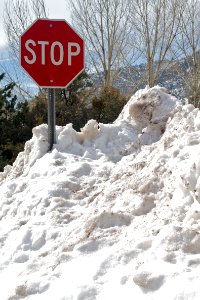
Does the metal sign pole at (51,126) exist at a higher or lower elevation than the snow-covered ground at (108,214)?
higher

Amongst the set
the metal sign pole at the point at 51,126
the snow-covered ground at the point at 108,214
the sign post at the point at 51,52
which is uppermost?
the sign post at the point at 51,52

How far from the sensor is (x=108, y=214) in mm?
3586

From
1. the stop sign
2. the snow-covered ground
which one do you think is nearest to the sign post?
the stop sign

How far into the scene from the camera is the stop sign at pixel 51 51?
17.8ft

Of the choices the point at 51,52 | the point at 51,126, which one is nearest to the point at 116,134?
the point at 51,126

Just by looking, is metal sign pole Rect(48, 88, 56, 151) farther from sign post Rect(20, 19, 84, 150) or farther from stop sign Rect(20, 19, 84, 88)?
stop sign Rect(20, 19, 84, 88)

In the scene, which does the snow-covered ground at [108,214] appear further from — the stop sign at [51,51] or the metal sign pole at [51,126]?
the stop sign at [51,51]

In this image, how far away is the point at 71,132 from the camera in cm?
554

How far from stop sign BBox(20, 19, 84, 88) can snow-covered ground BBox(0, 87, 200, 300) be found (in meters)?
0.71

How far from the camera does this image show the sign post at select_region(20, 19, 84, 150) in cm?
541

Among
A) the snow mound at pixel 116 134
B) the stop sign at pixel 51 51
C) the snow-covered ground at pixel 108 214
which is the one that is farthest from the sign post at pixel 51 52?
the snow-covered ground at pixel 108 214

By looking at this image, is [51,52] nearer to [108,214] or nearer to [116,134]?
[116,134]

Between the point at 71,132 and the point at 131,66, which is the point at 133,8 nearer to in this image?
the point at 131,66

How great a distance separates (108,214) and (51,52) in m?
2.62
